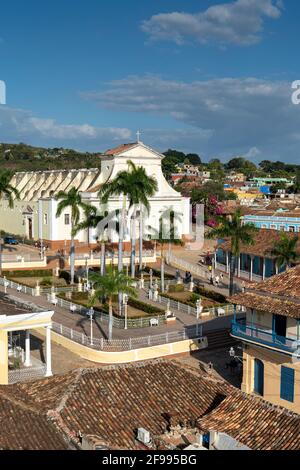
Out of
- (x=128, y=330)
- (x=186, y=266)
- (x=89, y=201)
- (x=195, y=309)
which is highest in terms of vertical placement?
(x=89, y=201)

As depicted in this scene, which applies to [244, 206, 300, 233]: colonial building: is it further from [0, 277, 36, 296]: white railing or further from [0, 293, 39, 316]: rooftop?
[0, 293, 39, 316]: rooftop

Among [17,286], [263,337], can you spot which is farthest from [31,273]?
[263,337]

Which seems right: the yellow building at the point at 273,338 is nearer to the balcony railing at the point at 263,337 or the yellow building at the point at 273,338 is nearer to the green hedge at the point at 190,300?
the balcony railing at the point at 263,337

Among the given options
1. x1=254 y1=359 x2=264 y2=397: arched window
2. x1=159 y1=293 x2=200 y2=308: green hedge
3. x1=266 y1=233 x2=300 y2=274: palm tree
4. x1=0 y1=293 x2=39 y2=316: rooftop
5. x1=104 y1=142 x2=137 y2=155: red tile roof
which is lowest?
x1=254 y1=359 x2=264 y2=397: arched window

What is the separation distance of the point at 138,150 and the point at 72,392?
40.8 m

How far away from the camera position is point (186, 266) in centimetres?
4431

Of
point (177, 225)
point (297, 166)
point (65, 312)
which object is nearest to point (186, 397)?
point (65, 312)

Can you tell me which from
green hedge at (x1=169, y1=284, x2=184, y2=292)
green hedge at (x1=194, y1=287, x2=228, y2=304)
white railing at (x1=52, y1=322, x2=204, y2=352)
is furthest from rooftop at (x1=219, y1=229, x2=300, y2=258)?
white railing at (x1=52, y1=322, x2=204, y2=352)

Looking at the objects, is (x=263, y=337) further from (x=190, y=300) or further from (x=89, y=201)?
(x=89, y=201)

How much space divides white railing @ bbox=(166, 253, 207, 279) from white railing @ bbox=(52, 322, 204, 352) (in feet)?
52.3

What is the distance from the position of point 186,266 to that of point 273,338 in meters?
25.3

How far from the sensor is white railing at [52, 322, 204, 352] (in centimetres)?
2394

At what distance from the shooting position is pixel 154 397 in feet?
49.1

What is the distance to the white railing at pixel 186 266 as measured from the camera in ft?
140
